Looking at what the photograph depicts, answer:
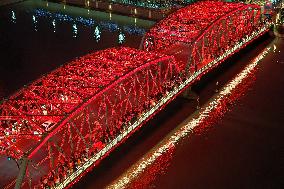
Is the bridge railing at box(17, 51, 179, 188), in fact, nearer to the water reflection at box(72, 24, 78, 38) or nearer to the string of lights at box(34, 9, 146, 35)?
the string of lights at box(34, 9, 146, 35)

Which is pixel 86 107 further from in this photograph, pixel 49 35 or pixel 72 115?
pixel 49 35

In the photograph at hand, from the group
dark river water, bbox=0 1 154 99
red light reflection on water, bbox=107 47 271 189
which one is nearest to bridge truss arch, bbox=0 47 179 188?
red light reflection on water, bbox=107 47 271 189

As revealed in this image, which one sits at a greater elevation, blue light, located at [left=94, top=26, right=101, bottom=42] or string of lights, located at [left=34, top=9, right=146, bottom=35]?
string of lights, located at [left=34, top=9, right=146, bottom=35]

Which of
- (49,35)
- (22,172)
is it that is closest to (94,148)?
(22,172)

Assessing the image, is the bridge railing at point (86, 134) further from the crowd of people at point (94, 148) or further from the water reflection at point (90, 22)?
the water reflection at point (90, 22)

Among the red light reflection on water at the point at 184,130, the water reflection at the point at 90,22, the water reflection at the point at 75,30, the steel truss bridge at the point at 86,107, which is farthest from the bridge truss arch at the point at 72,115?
the water reflection at the point at 90,22

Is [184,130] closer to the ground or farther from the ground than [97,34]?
closer to the ground

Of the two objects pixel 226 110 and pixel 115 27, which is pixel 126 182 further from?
pixel 115 27
